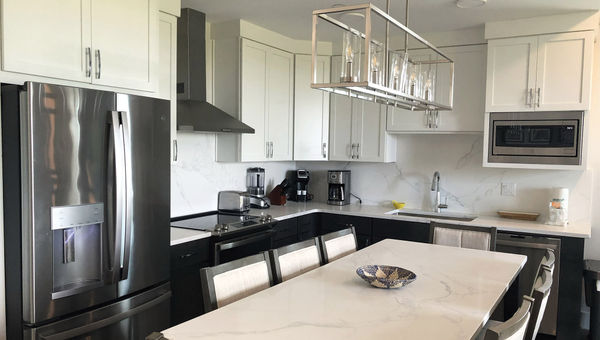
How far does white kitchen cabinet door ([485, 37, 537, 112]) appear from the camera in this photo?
350 centimetres

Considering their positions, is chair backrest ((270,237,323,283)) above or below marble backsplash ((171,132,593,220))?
below

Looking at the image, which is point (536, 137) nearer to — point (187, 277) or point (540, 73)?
point (540, 73)

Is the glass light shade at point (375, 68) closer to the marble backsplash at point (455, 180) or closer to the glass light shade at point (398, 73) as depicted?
the glass light shade at point (398, 73)

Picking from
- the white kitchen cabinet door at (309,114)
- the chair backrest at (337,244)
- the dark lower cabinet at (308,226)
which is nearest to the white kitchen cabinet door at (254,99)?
the white kitchen cabinet door at (309,114)

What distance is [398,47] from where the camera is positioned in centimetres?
411

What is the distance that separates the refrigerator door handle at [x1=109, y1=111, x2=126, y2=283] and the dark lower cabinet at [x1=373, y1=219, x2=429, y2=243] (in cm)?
233

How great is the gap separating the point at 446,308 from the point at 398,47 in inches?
114

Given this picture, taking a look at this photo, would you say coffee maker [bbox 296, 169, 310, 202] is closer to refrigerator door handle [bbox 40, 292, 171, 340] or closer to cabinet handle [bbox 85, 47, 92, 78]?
refrigerator door handle [bbox 40, 292, 171, 340]

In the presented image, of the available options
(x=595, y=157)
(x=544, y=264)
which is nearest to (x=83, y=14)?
(x=544, y=264)

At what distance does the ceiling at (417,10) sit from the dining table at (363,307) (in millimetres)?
1823

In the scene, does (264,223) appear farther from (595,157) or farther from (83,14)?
(595,157)

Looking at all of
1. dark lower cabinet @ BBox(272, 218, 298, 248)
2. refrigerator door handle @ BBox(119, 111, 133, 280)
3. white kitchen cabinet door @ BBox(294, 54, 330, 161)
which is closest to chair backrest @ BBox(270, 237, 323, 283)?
refrigerator door handle @ BBox(119, 111, 133, 280)

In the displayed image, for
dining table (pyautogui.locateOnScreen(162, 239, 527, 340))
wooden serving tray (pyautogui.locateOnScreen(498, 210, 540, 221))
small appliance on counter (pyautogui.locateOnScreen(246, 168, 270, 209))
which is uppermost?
small appliance on counter (pyautogui.locateOnScreen(246, 168, 270, 209))

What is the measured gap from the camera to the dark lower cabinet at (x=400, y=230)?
3.75 metres
